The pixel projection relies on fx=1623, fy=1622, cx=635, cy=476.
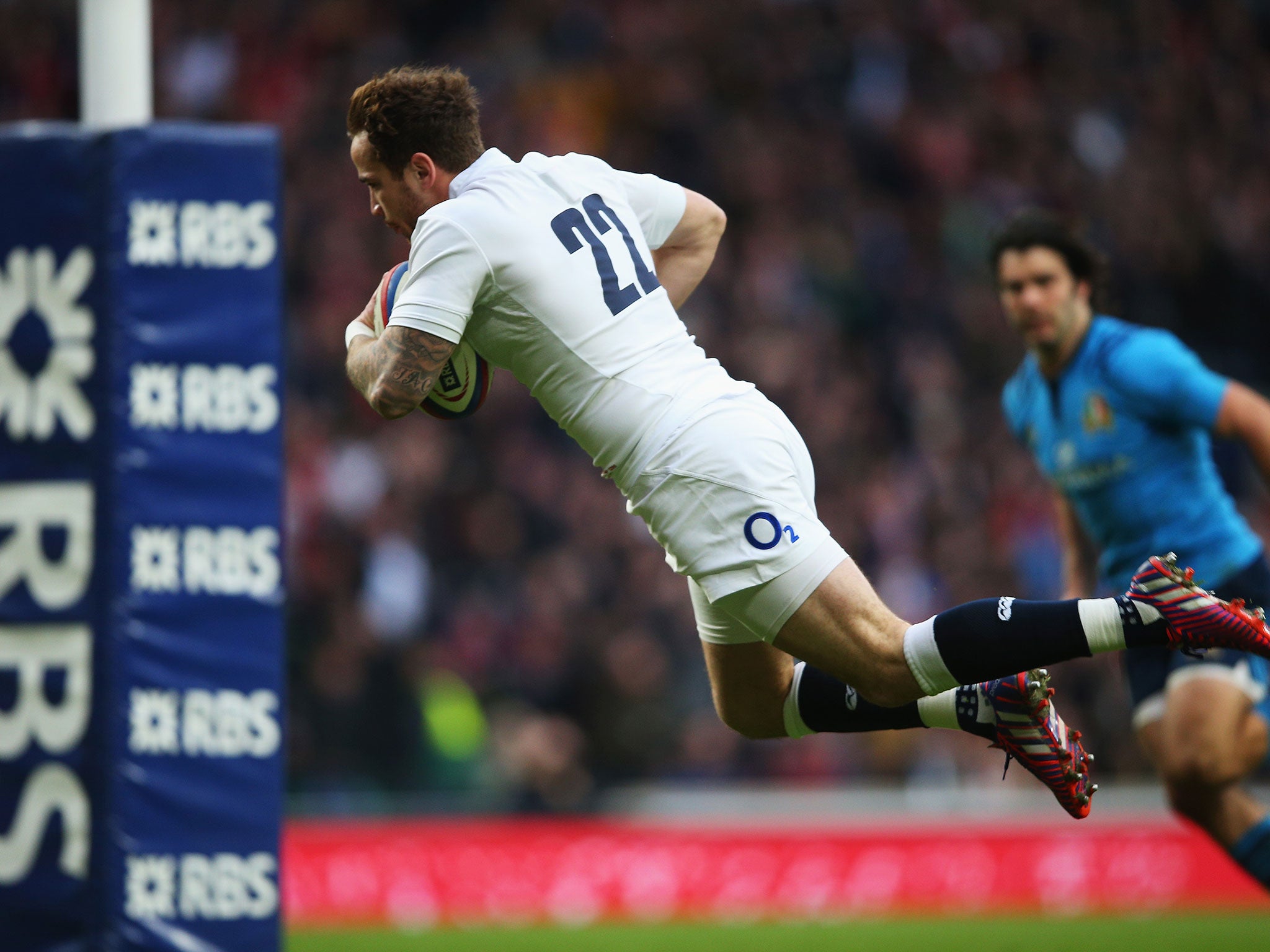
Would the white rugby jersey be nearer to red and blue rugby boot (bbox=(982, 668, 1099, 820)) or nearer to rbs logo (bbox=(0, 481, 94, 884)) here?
red and blue rugby boot (bbox=(982, 668, 1099, 820))

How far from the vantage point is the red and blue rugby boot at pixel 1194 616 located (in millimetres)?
4094

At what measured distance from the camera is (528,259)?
417 cm

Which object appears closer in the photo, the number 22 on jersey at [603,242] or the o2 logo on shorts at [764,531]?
the o2 logo on shorts at [764,531]

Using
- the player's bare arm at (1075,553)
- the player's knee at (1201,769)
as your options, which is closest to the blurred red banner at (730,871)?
the player's bare arm at (1075,553)

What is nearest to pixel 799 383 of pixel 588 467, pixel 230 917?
pixel 588 467

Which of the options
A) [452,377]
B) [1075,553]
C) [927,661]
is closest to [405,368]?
[452,377]

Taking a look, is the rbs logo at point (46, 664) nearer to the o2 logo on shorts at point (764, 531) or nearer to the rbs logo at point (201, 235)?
the rbs logo at point (201, 235)

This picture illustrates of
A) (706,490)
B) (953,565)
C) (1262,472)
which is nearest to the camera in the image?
(706,490)

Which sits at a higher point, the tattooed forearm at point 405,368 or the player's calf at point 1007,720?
the tattooed forearm at point 405,368

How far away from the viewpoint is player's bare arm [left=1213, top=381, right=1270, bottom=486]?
555 cm

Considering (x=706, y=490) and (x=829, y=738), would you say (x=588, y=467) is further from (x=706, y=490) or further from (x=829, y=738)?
(x=706, y=490)

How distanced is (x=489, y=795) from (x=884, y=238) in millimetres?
7291

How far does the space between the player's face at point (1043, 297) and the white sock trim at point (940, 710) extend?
212 cm

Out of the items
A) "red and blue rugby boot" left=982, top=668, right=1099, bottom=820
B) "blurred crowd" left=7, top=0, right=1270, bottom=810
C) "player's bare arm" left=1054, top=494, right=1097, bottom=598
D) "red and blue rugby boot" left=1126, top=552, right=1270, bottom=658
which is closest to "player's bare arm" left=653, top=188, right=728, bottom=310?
"red and blue rugby boot" left=982, top=668, right=1099, bottom=820
